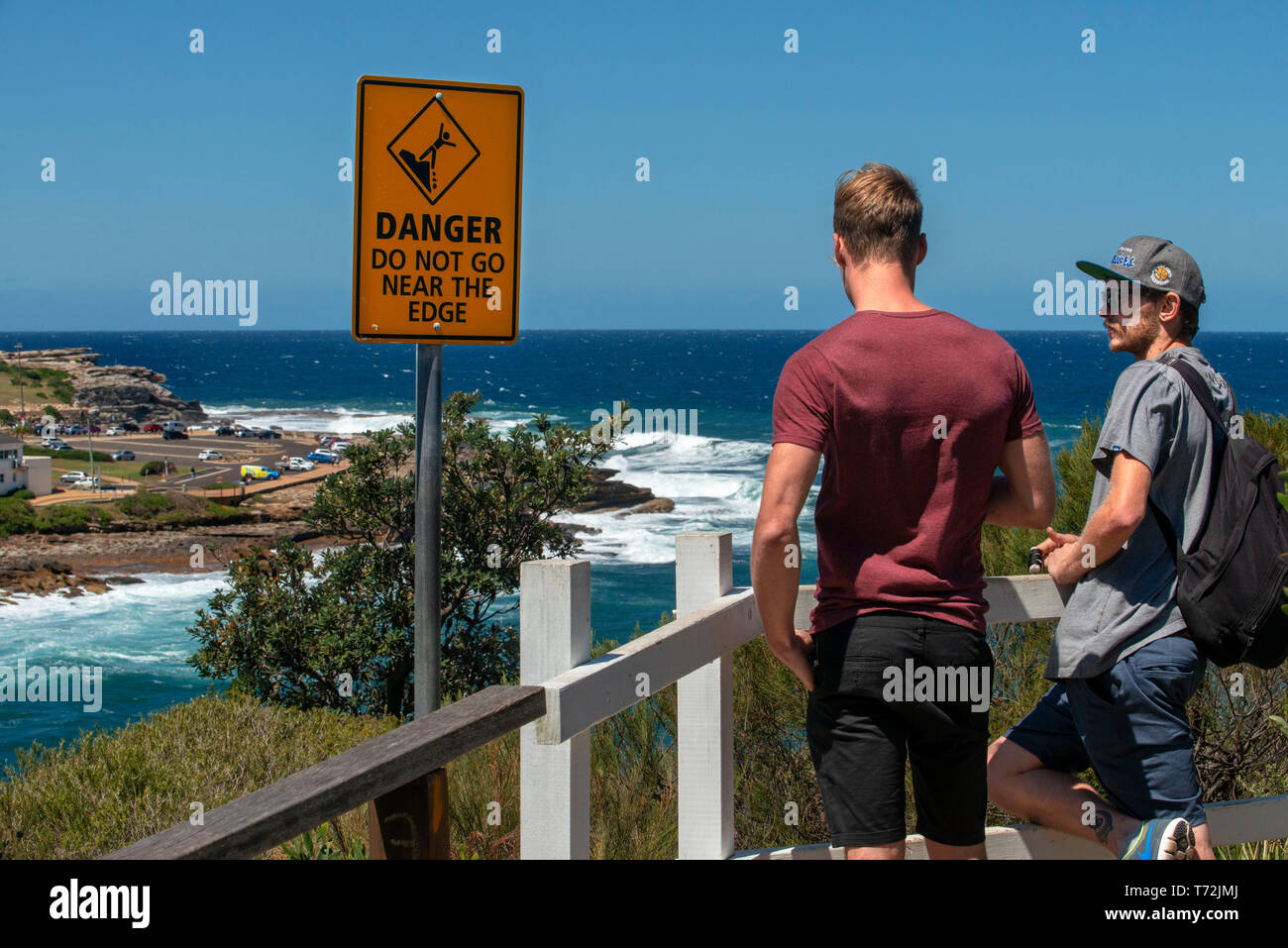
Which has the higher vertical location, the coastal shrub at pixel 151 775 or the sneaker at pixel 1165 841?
the sneaker at pixel 1165 841

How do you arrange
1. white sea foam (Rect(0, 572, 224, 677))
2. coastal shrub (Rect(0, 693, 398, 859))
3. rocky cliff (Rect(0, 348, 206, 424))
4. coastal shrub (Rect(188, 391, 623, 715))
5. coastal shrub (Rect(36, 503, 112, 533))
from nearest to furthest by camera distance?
1. coastal shrub (Rect(0, 693, 398, 859))
2. coastal shrub (Rect(188, 391, 623, 715))
3. white sea foam (Rect(0, 572, 224, 677))
4. coastal shrub (Rect(36, 503, 112, 533))
5. rocky cliff (Rect(0, 348, 206, 424))

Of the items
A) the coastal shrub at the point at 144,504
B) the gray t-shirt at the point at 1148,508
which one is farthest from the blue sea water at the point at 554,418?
the coastal shrub at the point at 144,504

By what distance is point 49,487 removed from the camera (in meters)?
46.5

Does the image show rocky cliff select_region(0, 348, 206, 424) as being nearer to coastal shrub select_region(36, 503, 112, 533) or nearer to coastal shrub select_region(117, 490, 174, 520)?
coastal shrub select_region(117, 490, 174, 520)

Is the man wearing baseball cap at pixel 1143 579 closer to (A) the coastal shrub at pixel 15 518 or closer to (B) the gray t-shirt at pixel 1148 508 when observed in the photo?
(B) the gray t-shirt at pixel 1148 508

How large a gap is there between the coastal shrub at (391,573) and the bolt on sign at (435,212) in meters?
7.30

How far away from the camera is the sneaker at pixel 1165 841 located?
2.32 meters

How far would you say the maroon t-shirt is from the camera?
2.03m

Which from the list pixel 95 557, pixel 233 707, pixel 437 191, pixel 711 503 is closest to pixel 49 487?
pixel 95 557

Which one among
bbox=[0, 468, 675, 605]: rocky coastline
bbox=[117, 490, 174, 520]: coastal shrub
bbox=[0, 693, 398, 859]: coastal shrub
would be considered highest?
bbox=[0, 693, 398, 859]: coastal shrub

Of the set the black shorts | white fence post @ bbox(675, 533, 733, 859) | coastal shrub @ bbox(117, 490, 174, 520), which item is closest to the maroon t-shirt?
A: the black shorts
